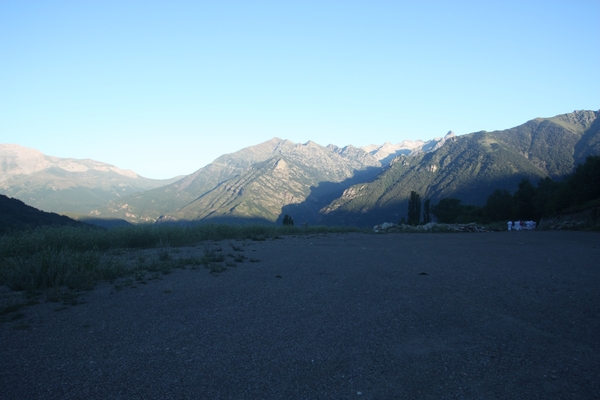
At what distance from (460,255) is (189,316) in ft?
34.6

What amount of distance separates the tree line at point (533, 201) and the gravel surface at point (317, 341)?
2825 cm

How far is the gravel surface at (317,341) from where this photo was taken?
4188 mm

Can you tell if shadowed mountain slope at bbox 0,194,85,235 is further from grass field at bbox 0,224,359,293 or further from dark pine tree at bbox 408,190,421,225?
dark pine tree at bbox 408,190,421,225

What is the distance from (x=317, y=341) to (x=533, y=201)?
5989 cm

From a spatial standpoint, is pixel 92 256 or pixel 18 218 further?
pixel 18 218

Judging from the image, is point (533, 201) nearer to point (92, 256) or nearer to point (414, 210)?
point (414, 210)

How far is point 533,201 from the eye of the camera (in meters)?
56.1

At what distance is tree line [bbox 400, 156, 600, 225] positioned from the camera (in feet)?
130

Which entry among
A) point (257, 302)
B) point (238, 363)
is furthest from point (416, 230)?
point (238, 363)

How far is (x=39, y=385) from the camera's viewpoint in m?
4.25

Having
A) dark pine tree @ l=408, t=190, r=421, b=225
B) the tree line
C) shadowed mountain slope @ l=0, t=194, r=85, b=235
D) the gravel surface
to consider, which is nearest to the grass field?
the gravel surface

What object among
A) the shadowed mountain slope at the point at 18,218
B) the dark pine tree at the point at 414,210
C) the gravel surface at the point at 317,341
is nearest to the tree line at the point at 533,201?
the dark pine tree at the point at 414,210

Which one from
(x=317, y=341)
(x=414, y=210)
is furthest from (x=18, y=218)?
(x=414, y=210)

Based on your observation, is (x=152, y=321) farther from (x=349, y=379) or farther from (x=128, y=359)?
(x=349, y=379)
